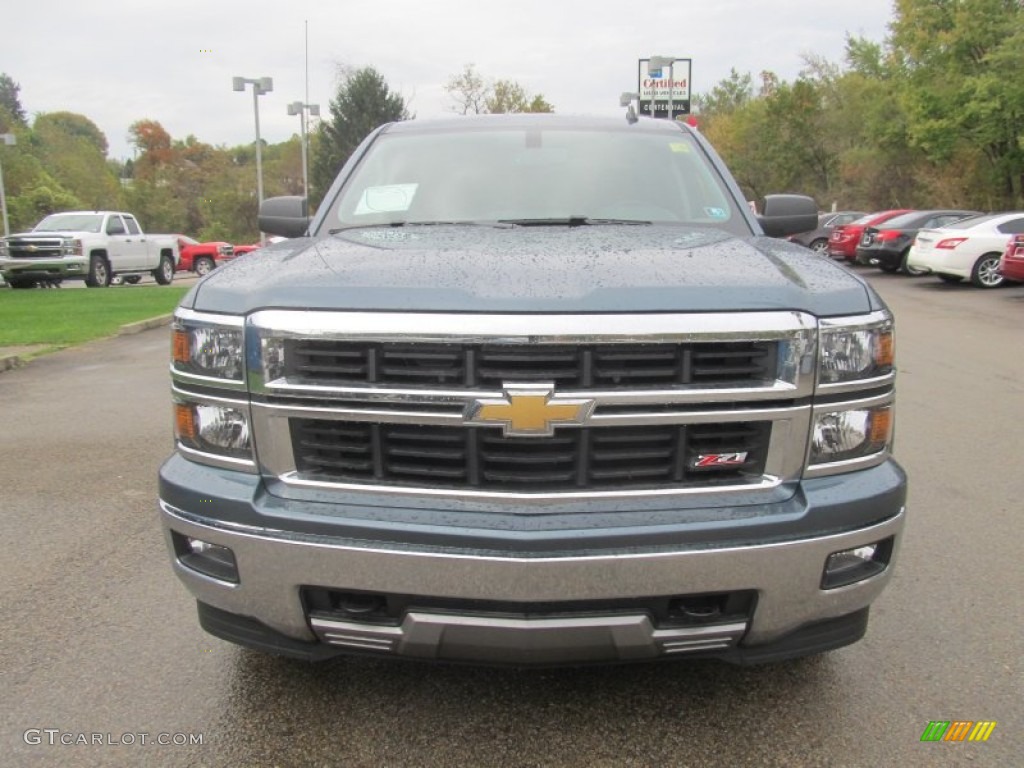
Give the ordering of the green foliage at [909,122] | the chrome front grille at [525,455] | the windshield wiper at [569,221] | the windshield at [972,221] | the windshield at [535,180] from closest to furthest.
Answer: the chrome front grille at [525,455] < the windshield wiper at [569,221] < the windshield at [535,180] < the windshield at [972,221] < the green foliage at [909,122]

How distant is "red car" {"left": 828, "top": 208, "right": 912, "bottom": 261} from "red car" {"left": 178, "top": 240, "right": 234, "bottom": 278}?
1930 centimetres

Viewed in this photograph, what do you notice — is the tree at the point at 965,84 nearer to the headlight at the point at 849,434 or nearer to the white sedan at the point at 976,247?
the white sedan at the point at 976,247

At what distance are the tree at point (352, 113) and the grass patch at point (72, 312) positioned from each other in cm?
3196

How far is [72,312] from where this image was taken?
1420 centimetres

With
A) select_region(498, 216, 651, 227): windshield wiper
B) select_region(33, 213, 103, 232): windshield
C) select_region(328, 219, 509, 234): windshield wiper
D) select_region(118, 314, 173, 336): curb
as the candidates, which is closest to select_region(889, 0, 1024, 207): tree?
select_region(118, 314, 173, 336): curb

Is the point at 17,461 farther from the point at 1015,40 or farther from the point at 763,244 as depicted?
the point at 1015,40

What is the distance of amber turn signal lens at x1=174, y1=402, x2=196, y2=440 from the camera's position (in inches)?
90.3

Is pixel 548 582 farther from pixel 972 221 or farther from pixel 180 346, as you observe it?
pixel 972 221

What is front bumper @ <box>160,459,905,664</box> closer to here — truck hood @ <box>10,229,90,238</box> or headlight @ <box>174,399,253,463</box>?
headlight @ <box>174,399,253,463</box>

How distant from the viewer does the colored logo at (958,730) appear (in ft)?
7.88

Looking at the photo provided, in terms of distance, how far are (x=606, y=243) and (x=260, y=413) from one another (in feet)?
3.91

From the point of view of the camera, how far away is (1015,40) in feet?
80.6

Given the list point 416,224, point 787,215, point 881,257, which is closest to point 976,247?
point 881,257

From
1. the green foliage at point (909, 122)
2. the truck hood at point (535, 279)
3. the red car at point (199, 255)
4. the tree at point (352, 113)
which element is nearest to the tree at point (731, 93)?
the green foliage at point (909, 122)
